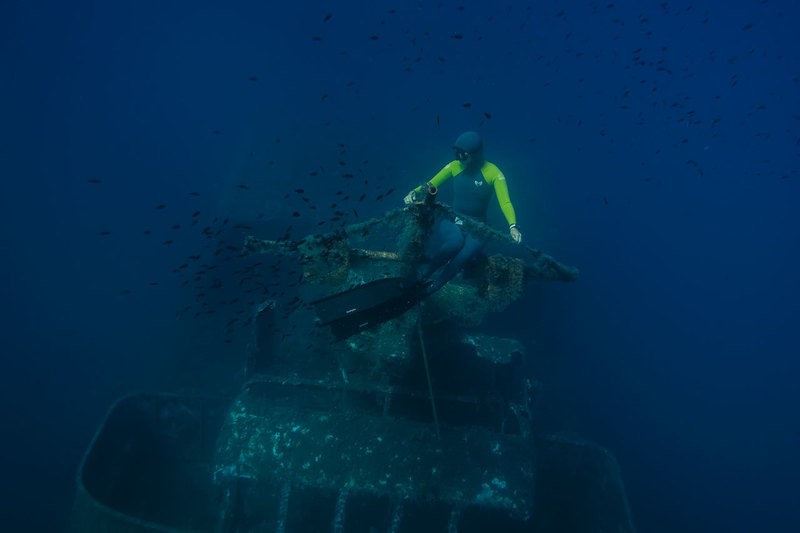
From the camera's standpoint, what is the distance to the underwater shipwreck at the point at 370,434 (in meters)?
5.41

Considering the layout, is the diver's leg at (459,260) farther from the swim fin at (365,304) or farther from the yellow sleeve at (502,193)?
the yellow sleeve at (502,193)

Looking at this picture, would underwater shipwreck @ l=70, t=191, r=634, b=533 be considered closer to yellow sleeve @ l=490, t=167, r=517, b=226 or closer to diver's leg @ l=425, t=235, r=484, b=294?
diver's leg @ l=425, t=235, r=484, b=294

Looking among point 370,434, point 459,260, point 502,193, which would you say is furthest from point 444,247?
point 370,434

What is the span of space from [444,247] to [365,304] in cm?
177

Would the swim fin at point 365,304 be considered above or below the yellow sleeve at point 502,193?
below

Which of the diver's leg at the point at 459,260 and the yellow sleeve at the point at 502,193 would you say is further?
the yellow sleeve at the point at 502,193

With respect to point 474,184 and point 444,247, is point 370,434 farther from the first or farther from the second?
point 474,184

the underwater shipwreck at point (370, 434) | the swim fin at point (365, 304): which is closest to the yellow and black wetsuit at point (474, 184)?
the underwater shipwreck at point (370, 434)

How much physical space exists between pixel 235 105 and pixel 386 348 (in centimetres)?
3597

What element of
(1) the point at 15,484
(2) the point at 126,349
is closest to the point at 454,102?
(2) the point at 126,349

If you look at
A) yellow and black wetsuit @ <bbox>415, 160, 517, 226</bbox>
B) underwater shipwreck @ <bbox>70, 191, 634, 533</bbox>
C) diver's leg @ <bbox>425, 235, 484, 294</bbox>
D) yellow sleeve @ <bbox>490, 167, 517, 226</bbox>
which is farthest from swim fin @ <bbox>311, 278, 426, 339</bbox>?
yellow and black wetsuit @ <bbox>415, 160, 517, 226</bbox>

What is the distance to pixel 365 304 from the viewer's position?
484 centimetres

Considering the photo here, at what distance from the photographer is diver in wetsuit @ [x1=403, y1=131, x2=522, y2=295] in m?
6.04

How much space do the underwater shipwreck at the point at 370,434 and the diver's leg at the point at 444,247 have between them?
1.01 feet
